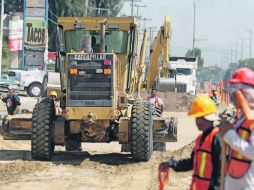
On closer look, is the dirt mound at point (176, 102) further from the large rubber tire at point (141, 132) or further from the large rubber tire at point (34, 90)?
the large rubber tire at point (141, 132)

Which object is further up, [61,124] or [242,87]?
[242,87]

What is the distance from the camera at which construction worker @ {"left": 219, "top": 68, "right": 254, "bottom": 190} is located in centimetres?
537

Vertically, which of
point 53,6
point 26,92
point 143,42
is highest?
point 53,6

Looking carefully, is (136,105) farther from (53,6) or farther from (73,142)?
(53,6)

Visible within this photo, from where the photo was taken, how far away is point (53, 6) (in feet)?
263

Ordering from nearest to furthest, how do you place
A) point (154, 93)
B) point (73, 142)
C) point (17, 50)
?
point (73, 142), point (154, 93), point (17, 50)

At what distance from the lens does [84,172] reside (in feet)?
44.6

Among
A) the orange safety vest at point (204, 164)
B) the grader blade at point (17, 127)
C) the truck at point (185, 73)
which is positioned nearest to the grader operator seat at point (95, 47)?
the grader blade at point (17, 127)

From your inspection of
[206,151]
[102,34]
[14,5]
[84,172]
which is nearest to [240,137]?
[206,151]

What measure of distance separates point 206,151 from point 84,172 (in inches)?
306

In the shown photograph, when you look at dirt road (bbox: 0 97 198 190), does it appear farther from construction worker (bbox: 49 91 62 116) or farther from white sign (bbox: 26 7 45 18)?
white sign (bbox: 26 7 45 18)

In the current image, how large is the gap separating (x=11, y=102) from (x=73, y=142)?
746cm

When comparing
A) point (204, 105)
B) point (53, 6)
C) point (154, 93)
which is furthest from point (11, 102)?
point (53, 6)

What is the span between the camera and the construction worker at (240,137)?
17.6 ft
